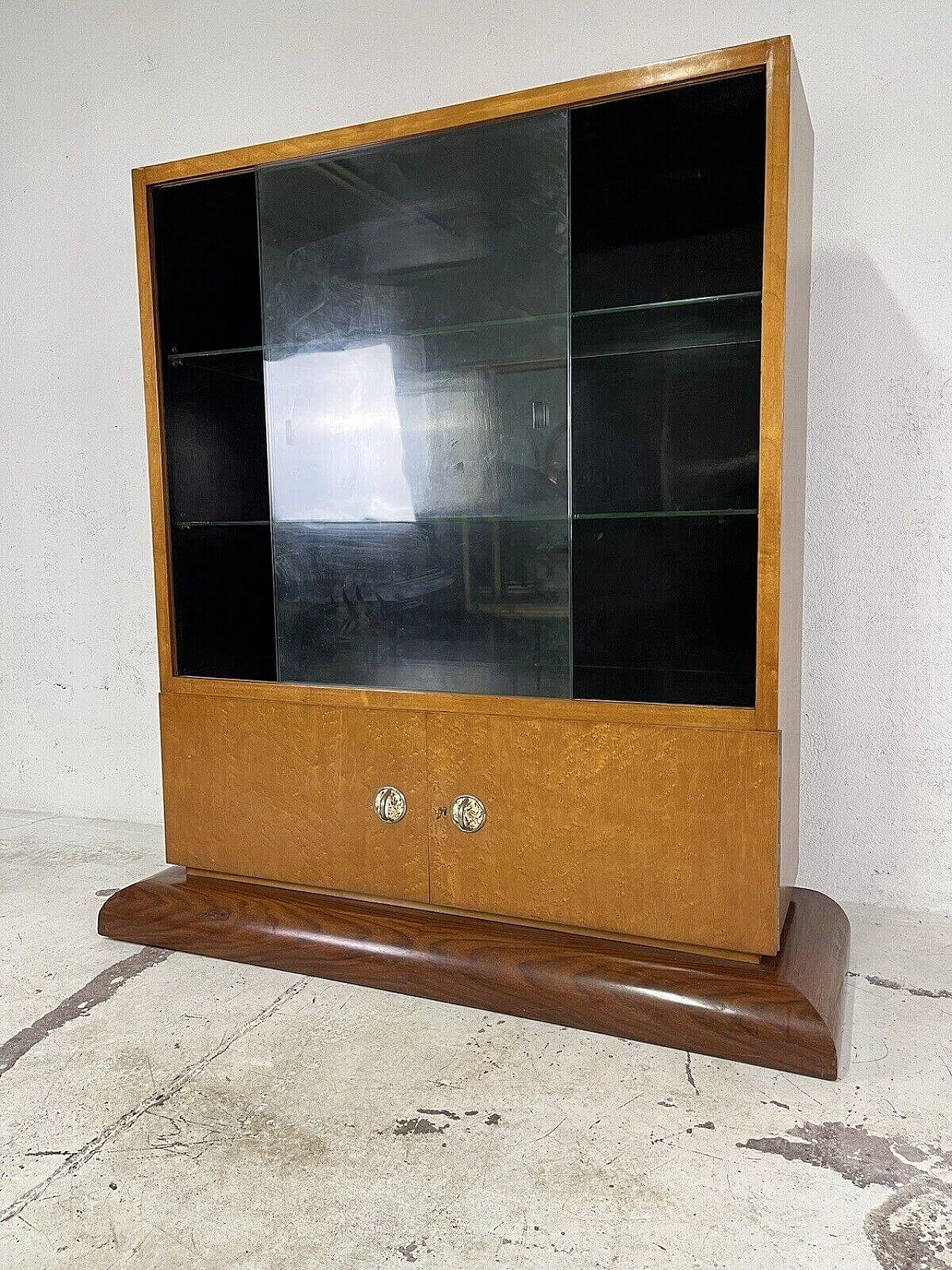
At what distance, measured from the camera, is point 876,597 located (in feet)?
6.92

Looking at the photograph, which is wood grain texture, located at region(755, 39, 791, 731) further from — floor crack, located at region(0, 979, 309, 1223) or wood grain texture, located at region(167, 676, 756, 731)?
floor crack, located at region(0, 979, 309, 1223)

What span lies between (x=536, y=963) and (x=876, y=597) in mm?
1096

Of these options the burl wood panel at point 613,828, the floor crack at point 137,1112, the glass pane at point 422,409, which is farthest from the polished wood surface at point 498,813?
the floor crack at point 137,1112

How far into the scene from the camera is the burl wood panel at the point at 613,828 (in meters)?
1.62

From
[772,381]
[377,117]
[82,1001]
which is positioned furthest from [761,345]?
[82,1001]

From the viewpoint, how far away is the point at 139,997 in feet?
5.89

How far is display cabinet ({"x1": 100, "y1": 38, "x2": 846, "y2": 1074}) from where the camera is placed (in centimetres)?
161

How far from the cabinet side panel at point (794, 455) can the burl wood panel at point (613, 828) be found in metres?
0.08

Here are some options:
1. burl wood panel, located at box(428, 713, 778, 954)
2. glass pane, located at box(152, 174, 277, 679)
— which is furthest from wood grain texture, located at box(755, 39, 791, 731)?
glass pane, located at box(152, 174, 277, 679)

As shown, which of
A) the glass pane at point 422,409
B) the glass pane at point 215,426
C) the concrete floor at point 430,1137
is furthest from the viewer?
the glass pane at point 215,426

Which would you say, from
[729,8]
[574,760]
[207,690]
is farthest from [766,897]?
[729,8]

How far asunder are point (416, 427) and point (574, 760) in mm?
697

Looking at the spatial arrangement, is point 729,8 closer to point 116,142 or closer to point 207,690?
point 116,142

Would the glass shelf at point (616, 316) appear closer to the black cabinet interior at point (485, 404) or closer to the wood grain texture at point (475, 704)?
the black cabinet interior at point (485, 404)
